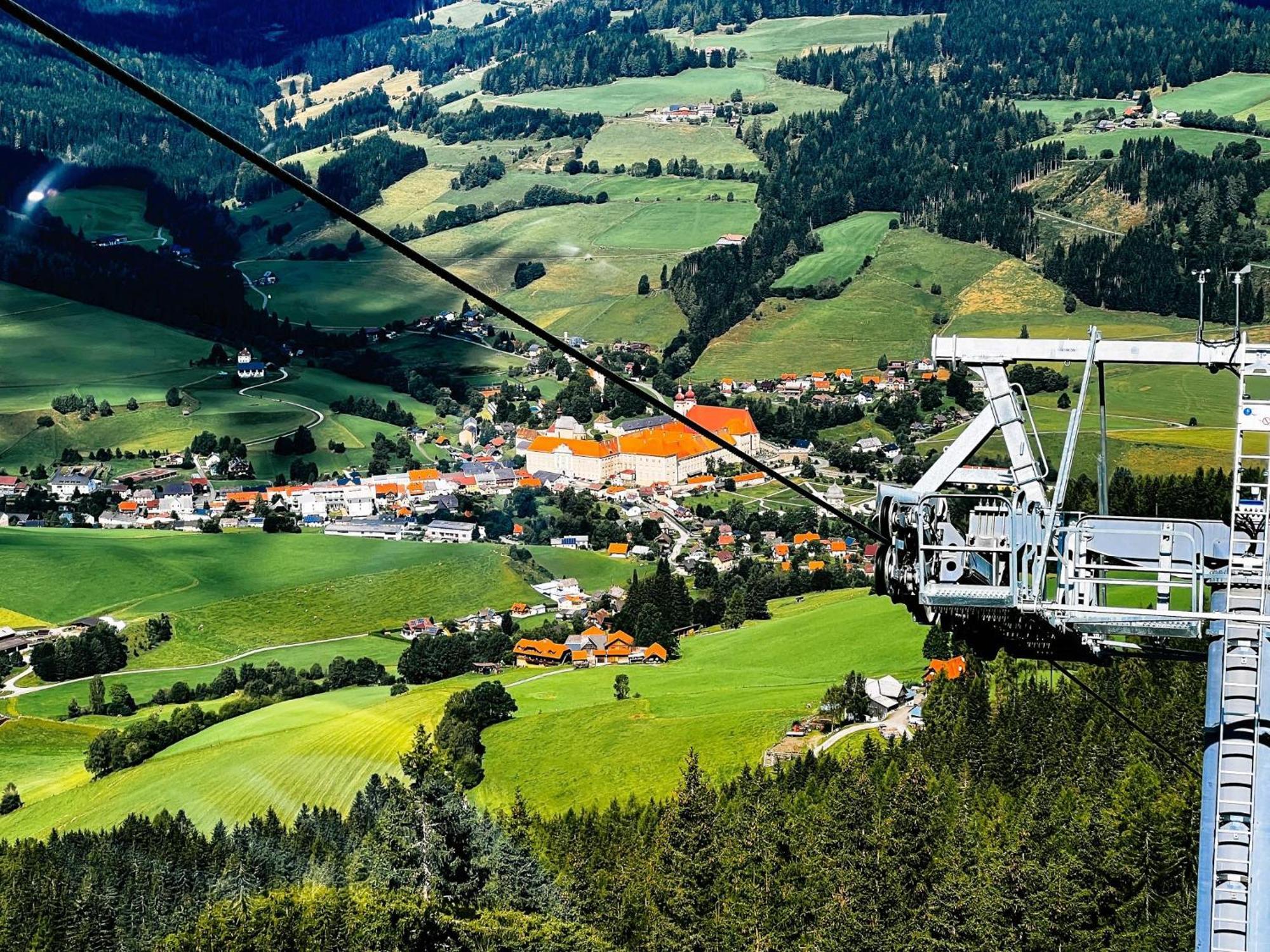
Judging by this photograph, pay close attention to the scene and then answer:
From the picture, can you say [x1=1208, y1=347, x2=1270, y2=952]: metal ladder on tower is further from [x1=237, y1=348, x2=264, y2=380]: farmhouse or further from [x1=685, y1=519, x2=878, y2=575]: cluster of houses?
[x1=237, y1=348, x2=264, y2=380]: farmhouse

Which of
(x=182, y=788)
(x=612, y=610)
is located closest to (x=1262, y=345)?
(x=182, y=788)

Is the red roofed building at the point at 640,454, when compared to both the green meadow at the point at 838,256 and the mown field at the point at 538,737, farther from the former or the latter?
the mown field at the point at 538,737

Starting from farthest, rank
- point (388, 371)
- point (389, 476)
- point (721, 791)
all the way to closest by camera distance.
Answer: point (388, 371), point (389, 476), point (721, 791)

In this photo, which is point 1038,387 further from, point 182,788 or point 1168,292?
point 182,788

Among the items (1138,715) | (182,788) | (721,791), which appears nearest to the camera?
(1138,715)

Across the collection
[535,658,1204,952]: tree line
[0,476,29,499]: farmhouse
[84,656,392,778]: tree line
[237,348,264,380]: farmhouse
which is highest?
[237,348,264,380]: farmhouse

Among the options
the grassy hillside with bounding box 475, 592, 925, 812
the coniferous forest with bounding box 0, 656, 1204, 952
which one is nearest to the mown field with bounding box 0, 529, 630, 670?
the grassy hillside with bounding box 475, 592, 925, 812
